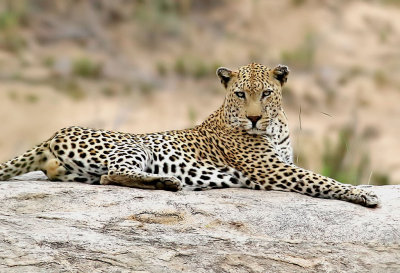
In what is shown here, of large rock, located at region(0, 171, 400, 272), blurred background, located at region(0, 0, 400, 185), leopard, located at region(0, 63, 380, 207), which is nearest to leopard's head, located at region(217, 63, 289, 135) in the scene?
leopard, located at region(0, 63, 380, 207)

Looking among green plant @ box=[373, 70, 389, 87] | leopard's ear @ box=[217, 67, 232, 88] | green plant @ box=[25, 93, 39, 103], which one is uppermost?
green plant @ box=[373, 70, 389, 87]

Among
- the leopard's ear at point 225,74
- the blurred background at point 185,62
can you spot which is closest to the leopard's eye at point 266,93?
the leopard's ear at point 225,74

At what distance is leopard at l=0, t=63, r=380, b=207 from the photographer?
425 inches

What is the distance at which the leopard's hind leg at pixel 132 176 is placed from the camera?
Result: 10.5 metres

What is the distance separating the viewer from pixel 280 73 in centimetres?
1201

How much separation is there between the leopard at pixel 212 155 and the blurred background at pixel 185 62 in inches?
551

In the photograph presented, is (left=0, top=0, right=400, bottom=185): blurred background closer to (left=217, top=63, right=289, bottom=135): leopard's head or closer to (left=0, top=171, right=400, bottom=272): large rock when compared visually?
(left=217, top=63, right=289, bottom=135): leopard's head

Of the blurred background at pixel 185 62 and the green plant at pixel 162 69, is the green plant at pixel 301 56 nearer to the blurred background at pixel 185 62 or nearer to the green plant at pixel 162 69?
the blurred background at pixel 185 62

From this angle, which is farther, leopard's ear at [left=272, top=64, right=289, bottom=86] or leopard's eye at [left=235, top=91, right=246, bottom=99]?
leopard's ear at [left=272, top=64, right=289, bottom=86]

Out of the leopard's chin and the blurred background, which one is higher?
the blurred background

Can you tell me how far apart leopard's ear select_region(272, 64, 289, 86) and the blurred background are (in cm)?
1391

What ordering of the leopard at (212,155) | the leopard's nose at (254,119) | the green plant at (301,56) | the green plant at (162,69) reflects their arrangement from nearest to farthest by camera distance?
the leopard at (212,155) → the leopard's nose at (254,119) → the green plant at (162,69) → the green plant at (301,56)

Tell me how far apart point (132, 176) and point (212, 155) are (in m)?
1.64

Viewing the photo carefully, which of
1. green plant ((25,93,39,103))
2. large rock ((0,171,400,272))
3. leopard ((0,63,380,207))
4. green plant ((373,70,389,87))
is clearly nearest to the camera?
large rock ((0,171,400,272))
